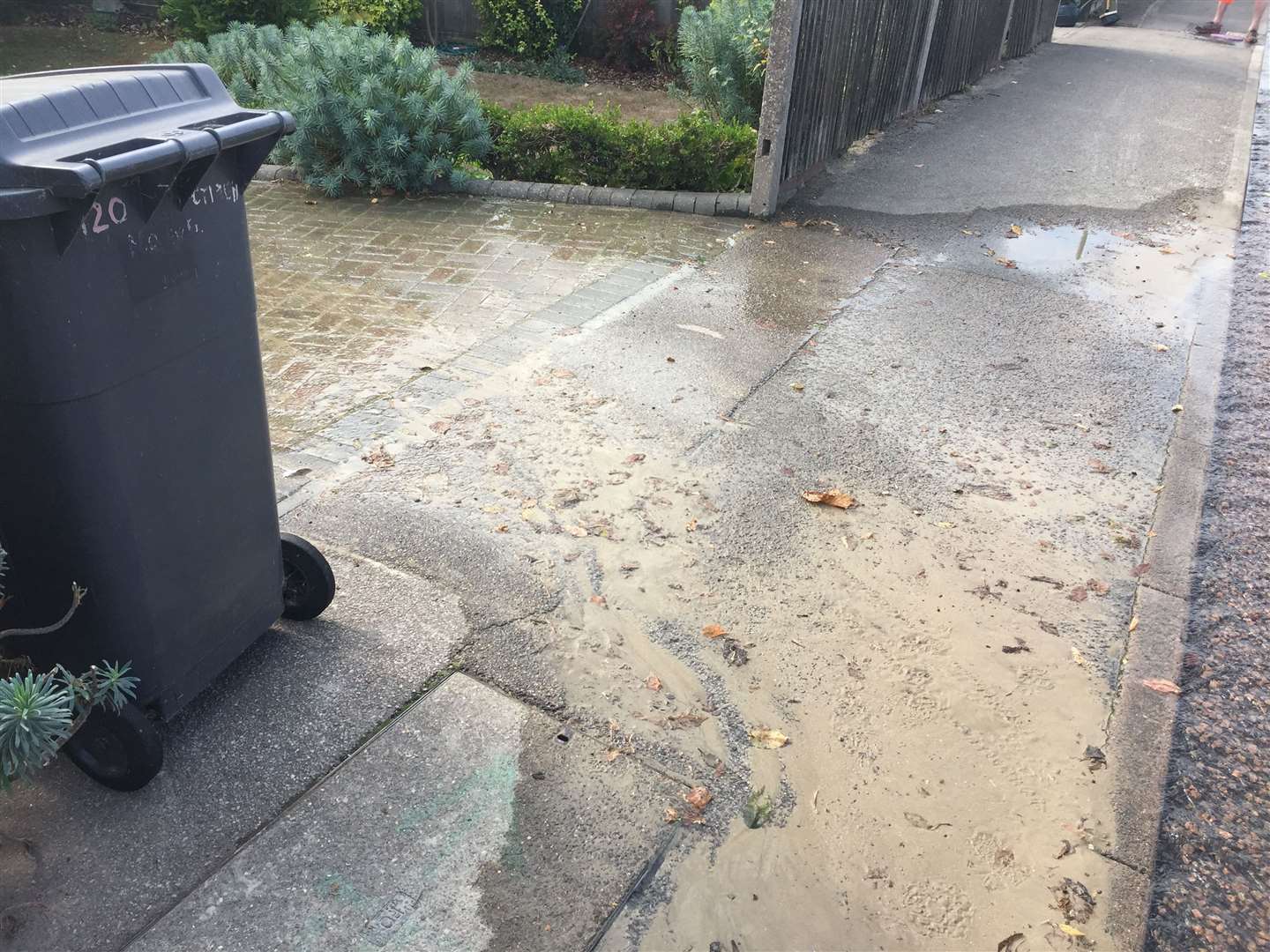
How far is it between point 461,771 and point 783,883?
3.02ft

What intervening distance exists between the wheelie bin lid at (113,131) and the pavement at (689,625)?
1.53 m

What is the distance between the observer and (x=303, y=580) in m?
3.18

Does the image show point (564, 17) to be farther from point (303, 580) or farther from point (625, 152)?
point (303, 580)

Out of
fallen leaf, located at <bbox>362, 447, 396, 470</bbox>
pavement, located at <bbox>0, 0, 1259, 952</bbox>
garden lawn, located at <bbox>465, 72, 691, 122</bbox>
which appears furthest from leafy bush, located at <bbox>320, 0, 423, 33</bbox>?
fallen leaf, located at <bbox>362, 447, 396, 470</bbox>

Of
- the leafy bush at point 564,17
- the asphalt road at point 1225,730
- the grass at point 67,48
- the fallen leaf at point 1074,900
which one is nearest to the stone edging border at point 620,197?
the asphalt road at point 1225,730

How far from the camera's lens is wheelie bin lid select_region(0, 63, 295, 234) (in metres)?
1.99

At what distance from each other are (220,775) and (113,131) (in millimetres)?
1674

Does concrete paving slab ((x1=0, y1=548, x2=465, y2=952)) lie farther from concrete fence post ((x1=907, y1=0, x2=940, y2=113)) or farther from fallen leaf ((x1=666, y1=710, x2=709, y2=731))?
concrete fence post ((x1=907, y1=0, x2=940, y2=113))

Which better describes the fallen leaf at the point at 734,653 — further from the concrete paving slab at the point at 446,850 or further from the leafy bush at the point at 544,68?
the leafy bush at the point at 544,68

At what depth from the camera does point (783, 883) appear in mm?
2479

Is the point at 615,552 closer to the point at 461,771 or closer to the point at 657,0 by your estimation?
the point at 461,771

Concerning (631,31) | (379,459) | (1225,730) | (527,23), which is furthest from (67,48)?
(1225,730)

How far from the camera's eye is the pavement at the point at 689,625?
95.4 inches

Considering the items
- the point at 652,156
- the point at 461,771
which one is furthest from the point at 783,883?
the point at 652,156
